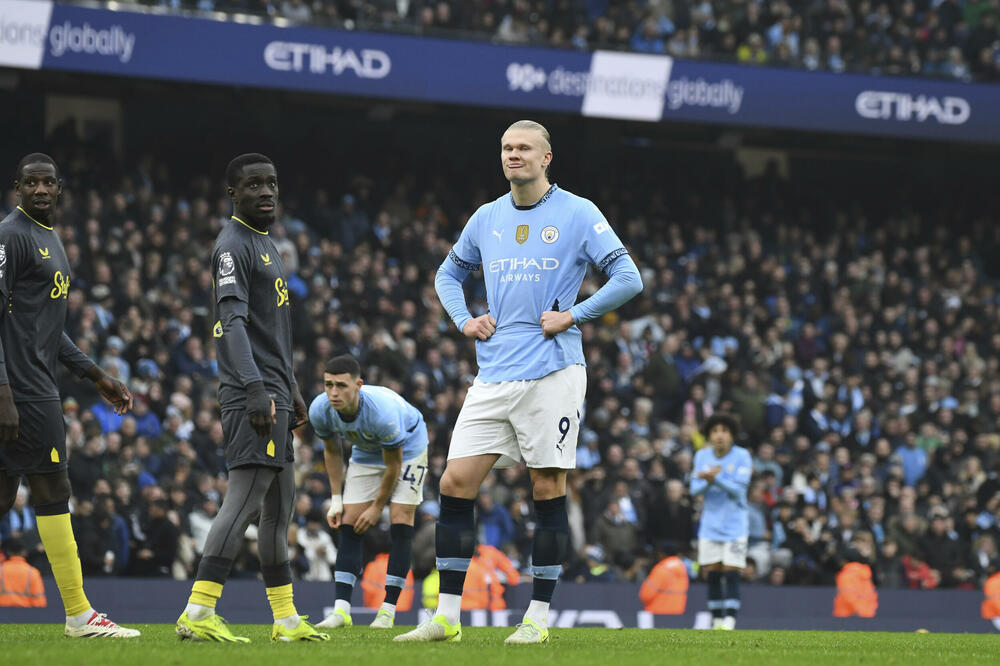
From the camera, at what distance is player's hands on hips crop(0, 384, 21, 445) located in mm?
6793

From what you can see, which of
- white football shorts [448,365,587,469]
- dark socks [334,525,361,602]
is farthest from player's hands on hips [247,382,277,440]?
dark socks [334,525,361,602]

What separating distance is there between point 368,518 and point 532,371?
276 centimetres

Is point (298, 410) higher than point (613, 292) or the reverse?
the reverse

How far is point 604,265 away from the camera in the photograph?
730 cm

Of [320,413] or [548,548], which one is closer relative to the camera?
[548,548]

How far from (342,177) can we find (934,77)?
10.7 m

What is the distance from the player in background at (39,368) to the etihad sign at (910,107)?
64.4ft

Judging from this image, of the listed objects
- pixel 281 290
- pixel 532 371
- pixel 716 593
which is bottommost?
pixel 716 593

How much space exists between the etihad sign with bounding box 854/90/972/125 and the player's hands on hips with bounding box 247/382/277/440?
65.3ft

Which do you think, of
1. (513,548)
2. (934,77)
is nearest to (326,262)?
(513,548)

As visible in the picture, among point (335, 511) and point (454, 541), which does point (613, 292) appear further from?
point (335, 511)

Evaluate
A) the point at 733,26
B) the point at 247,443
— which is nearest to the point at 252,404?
the point at 247,443

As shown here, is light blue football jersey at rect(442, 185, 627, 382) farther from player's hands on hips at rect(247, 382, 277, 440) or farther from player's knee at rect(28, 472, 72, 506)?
player's knee at rect(28, 472, 72, 506)

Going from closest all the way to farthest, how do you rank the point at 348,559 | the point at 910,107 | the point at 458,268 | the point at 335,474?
1. the point at 458,268
2. the point at 335,474
3. the point at 348,559
4. the point at 910,107
